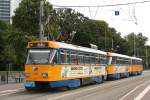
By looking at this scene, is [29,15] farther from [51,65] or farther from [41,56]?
[51,65]

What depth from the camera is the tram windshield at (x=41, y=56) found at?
24516 millimetres

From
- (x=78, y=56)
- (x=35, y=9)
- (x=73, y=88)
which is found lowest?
(x=73, y=88)

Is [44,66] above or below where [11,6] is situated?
below

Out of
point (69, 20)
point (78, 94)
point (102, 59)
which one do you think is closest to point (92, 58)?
point (102, 59)

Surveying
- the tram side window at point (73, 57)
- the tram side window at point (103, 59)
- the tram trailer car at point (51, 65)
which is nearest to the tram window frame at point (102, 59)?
the tram side window at point (103, 59)

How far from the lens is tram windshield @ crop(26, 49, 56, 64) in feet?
80.4

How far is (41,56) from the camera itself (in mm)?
24641

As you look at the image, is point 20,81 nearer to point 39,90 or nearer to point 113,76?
point 113,76

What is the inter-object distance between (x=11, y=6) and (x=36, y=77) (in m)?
62.4

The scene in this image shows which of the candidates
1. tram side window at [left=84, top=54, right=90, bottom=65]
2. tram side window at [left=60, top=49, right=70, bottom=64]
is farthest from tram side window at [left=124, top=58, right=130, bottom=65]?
tram side window at [left=60, top=49, right=70, bottom=64]

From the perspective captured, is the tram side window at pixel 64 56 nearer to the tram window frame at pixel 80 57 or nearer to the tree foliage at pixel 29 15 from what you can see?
the tram window frame at pixel 80 57

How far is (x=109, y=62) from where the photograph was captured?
42531 millimetres

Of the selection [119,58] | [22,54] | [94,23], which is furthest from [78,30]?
[119,58]

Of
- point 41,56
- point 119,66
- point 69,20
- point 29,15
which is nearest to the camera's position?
point 41,56
